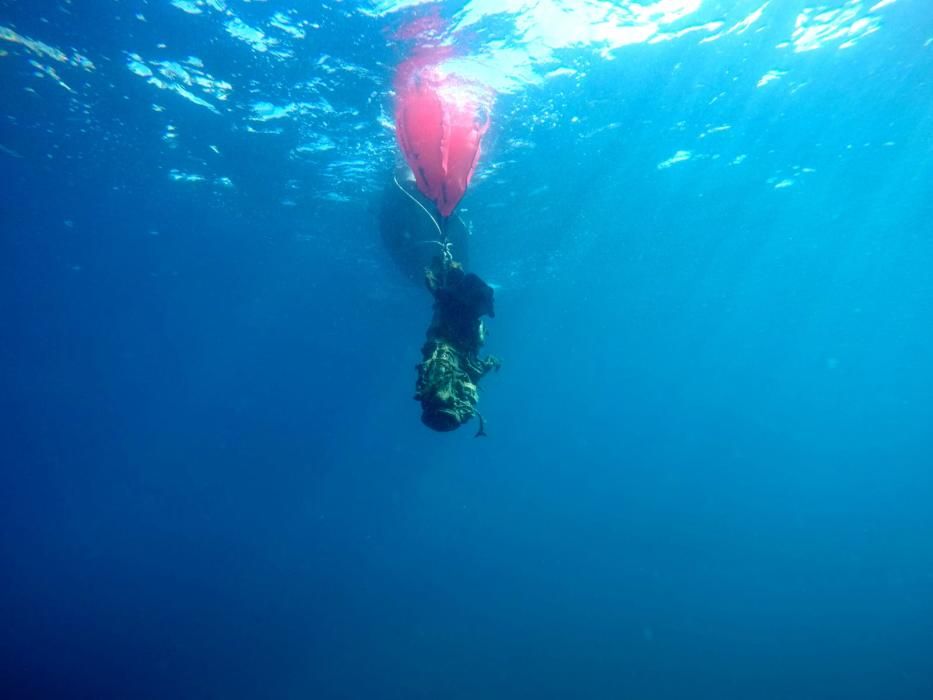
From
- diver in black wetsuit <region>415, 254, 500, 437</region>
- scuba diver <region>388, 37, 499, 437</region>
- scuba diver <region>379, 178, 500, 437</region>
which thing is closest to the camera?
scuba diver <region>379, 178, 500, 437</region>

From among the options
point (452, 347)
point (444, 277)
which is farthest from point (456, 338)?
point (444, 277)

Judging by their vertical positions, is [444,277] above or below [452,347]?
above

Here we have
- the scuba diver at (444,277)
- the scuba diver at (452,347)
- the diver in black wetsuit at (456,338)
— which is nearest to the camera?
the scuba diver at (452,347)

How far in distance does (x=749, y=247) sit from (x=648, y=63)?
20251mm

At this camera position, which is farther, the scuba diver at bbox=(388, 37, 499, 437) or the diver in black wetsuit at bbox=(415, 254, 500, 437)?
the diver in black wetsuit at bbox=(415, 254, 500, 437)

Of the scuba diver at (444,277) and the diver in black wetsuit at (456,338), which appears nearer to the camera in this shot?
the scuba diver at (444,277)

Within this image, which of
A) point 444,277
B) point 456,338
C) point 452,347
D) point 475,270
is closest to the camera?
point 452,347

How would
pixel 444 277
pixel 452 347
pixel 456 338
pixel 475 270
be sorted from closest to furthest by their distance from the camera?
pixel 452 347 → pixel 456 338 → pixel 444 277 → pixel 475 270

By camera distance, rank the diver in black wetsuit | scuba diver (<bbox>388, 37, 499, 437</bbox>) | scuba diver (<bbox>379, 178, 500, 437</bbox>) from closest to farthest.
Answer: scuba diver (<bbox>379, 178, 500, 437</bbox>), scuba diver (<bbox>388, 37, 499, 437</bbox>), the diver in black wetsuit

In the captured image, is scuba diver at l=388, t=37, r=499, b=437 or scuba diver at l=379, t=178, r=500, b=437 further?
scuba diver at l=388, t=37, r=499, b=437

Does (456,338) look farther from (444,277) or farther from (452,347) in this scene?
(444,277)

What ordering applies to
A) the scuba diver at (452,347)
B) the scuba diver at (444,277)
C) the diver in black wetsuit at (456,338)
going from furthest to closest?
the diver in black wetsuit at (456,338), the scuba diver at (444,277), the scuba diver at (452,347)

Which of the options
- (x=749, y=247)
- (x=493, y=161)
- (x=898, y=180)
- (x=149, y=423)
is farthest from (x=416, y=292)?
(x=149, y=423)

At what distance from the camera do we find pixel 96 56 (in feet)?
35.2
